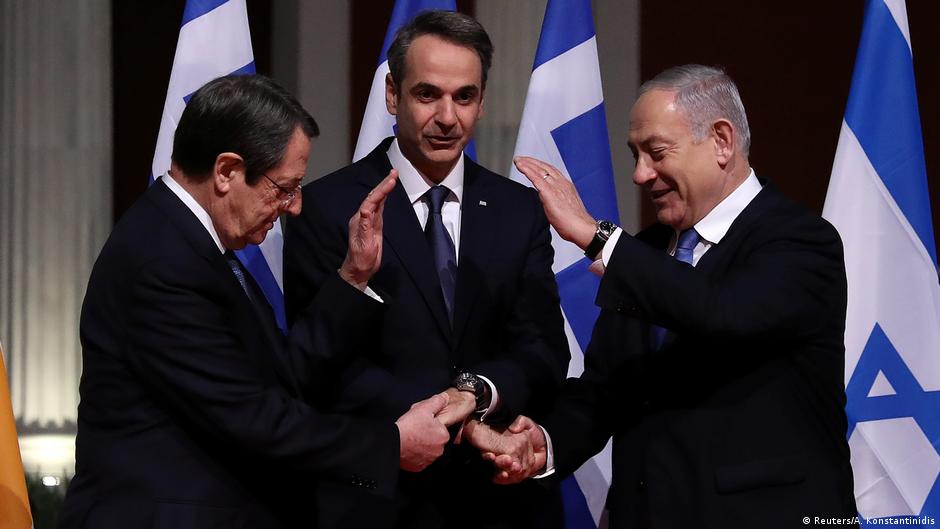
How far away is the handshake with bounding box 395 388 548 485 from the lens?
7.70 ft

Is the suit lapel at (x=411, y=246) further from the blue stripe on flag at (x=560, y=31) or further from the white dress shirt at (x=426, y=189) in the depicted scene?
the blue stripe on flag at (x=560, y=31)

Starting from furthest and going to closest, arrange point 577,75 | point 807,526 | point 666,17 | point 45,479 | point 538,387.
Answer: point 666,17 < point 45,479 < point 577,75 < point 538,387 < point 807,526

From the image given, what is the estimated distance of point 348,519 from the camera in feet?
8.49

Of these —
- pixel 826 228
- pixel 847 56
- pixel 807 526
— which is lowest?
pixel 807 526

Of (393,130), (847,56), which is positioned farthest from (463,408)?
(847,56)

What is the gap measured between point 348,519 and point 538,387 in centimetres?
49

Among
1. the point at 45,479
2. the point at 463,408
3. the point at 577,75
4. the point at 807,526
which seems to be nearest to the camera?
the point at 807,526

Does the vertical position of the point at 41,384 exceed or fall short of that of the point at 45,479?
it exceeds it

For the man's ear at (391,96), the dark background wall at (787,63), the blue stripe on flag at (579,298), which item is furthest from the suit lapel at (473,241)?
the dark background wall at (787,63)

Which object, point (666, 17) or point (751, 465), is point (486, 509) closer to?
point (751, 465)

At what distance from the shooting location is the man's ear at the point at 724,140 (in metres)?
2.35

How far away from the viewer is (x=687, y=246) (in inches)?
93.9

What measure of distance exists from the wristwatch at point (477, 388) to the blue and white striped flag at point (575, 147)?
110 centimetres

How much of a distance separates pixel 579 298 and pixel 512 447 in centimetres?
114
